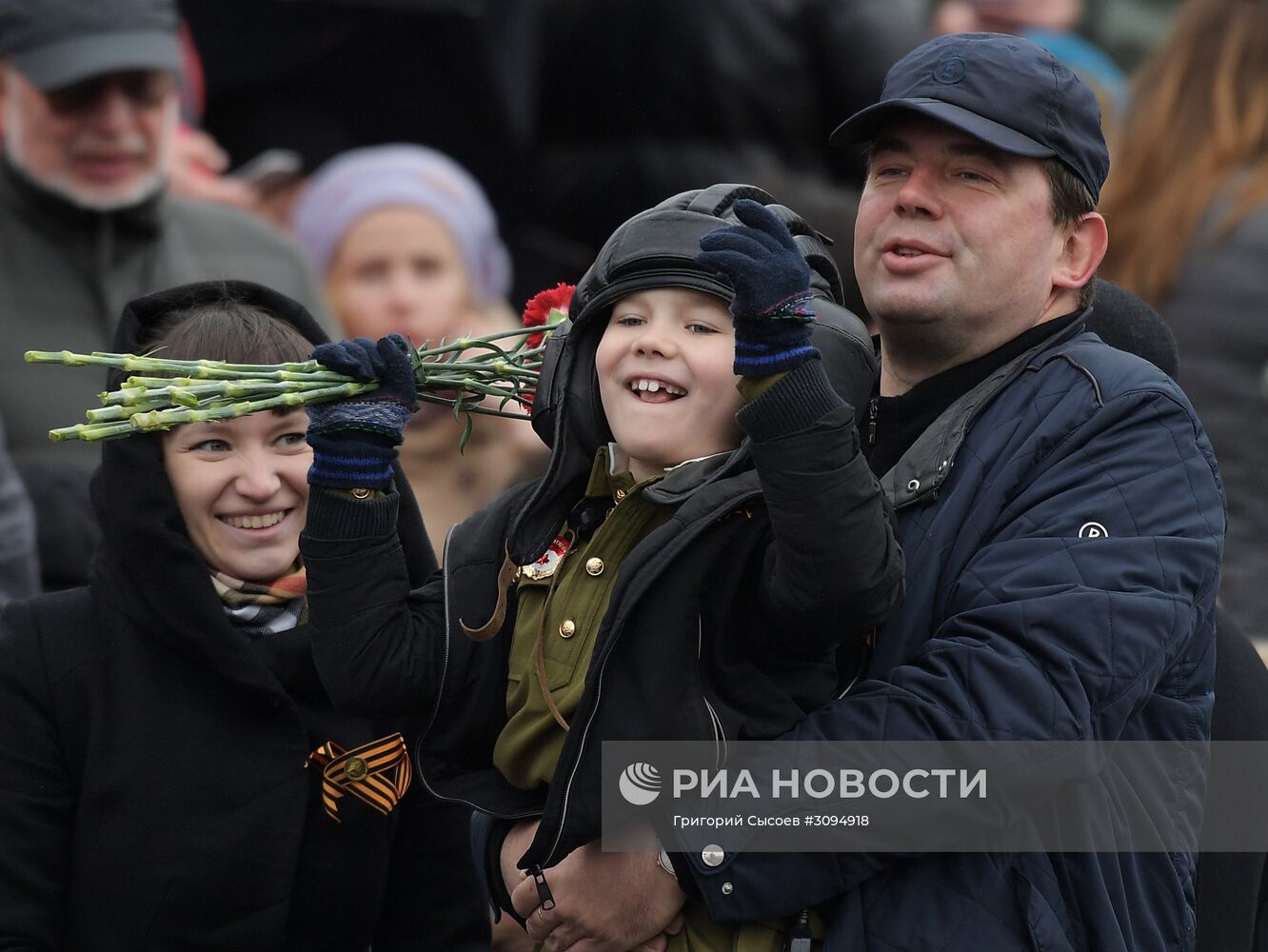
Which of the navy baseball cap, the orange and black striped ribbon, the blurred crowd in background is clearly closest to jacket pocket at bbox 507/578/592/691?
the orange and black striped ribbon

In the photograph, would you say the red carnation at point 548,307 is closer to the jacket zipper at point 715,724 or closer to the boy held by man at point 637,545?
the boy held by man at point 637,545

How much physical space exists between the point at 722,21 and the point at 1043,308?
4.04 m

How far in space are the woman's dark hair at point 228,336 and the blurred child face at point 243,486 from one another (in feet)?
0.40

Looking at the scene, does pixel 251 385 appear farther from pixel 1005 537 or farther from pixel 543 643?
pixel 1005 537

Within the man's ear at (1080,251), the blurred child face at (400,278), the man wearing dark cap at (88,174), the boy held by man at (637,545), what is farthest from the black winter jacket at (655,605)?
the blurred child face at (400,278)

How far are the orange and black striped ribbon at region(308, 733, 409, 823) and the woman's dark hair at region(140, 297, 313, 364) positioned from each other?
27.7 inches

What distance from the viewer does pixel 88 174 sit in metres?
5.52

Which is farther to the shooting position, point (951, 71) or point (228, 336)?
point (228, 336)

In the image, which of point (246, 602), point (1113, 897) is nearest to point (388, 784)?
point (246, 602)

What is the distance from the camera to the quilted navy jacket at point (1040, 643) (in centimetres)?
283

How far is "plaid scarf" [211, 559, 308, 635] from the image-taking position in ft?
11.4

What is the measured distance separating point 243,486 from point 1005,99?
1469mm

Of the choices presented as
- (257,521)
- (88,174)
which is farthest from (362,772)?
(88,174)

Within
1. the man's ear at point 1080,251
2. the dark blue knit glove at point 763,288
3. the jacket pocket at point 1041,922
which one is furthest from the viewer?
the man's ear at point 1080,251
